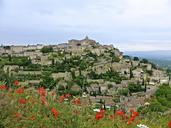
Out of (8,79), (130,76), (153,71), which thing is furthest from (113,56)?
(8,79)

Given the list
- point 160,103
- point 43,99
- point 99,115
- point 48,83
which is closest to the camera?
point 99,115

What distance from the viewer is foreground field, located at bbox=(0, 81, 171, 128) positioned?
496cm

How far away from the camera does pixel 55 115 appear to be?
5.07 m

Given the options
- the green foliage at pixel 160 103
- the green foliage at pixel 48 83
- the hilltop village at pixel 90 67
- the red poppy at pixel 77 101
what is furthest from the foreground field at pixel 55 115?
the hilltop village at pixel 90 67

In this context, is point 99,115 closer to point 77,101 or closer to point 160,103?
point 77,101

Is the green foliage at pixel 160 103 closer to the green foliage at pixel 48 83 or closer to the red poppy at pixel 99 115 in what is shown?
the red poppy at pixel 99 115

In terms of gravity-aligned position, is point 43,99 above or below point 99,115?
above

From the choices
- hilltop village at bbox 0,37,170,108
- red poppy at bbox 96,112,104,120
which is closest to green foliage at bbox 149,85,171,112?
red poppy at bbox 96,112,104,120

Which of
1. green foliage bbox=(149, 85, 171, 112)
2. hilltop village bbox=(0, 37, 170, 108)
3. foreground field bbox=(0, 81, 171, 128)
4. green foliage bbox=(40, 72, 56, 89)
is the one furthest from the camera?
hilltop village bbox=(0, 37, 170, 108)

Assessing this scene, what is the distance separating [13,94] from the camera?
564 centimetres

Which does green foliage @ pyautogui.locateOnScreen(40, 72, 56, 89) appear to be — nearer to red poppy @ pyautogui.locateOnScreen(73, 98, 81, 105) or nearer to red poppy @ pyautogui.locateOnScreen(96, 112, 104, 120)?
red poppy @ pyautogui.locateOnScreen(73, 98, 81, 105)

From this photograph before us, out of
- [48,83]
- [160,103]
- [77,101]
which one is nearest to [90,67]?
[48,83]

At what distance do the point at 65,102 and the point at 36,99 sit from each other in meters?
0.33

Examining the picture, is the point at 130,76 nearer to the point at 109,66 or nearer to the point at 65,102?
the point at 109,66
